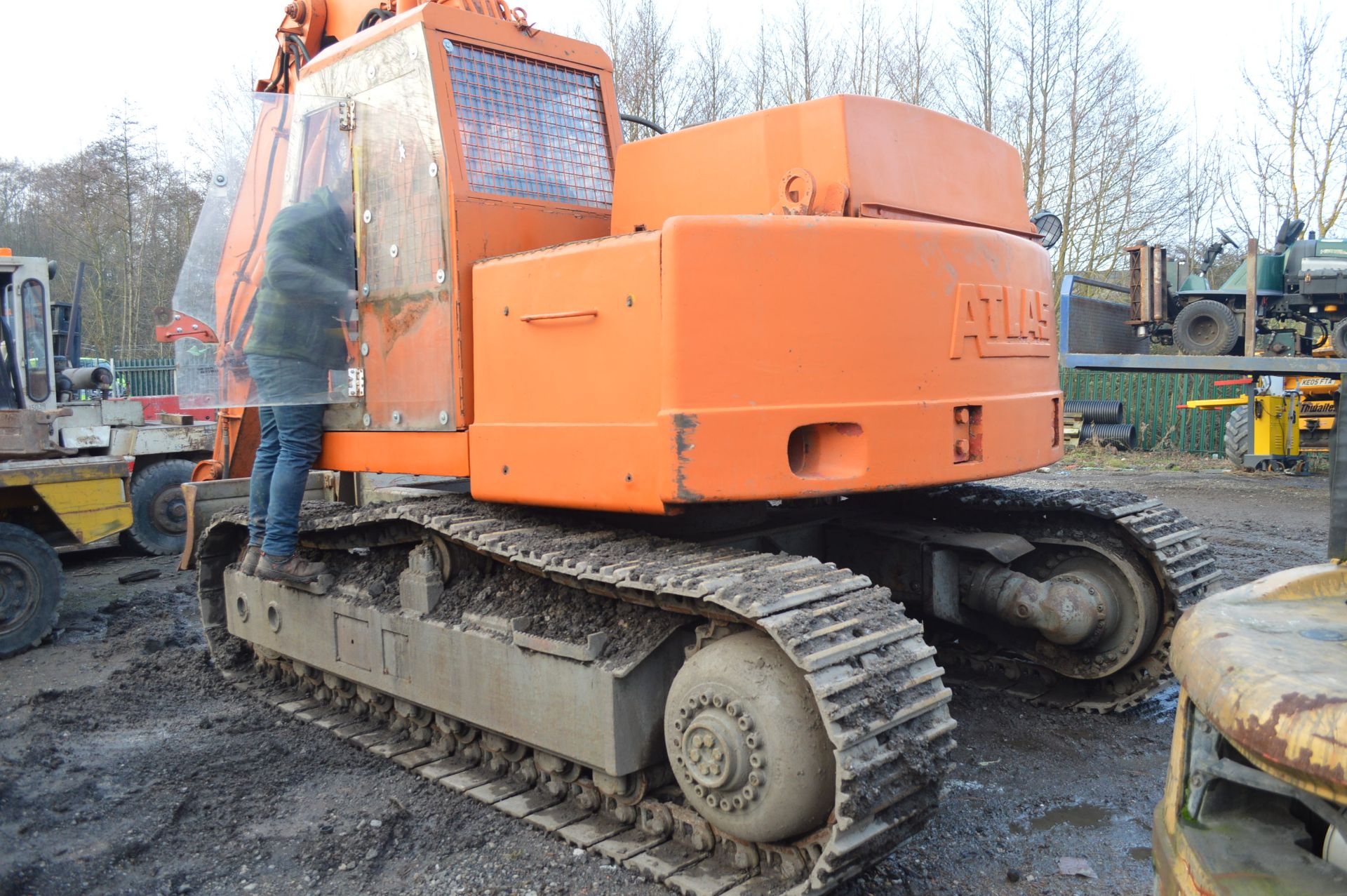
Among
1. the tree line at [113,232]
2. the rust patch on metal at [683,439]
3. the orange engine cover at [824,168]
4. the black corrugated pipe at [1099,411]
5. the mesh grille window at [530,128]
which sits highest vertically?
the tree line at [113,232]

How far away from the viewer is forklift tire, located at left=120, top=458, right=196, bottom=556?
32.7ft

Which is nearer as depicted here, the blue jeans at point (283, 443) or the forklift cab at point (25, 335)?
the blue jeans at point (283, 443)

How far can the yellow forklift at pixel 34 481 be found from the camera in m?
6.76

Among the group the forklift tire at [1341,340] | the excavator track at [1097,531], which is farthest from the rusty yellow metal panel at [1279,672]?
the forklift tire at [1341,340]

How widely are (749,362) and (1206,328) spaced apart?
1317 cm

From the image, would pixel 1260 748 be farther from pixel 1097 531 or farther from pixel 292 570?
pixel 292 570

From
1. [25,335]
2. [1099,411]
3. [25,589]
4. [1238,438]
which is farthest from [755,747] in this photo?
[1099,411]

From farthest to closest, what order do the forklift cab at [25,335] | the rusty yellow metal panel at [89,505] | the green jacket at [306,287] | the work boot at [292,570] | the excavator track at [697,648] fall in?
1. the forklift cab at [25,335]
2. the rusty yellow metal panel at [89,505]
3. the work boot at [292,570]
4. the green jacket at [306,287]
5. the excavator track at [697,648]

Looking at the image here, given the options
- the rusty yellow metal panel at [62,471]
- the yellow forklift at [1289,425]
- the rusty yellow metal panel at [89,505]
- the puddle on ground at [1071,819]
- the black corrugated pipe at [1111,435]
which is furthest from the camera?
the black corrugated pipe at [1111,435]

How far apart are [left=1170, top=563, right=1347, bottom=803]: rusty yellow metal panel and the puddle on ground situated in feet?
6.16

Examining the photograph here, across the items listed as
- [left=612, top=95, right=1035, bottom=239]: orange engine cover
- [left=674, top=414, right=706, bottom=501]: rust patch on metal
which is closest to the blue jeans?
[left=612, top=95, right=1035, bottom=239]: orange engine cover

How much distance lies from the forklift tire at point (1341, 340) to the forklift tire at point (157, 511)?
45.7 feet

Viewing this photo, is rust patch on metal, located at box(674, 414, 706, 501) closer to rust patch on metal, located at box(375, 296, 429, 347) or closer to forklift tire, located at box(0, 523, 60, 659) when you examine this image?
rust patch on metal, located at box(375, 296, 429, 347)

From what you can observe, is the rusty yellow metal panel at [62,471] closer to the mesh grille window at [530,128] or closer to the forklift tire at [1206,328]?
the mesh grille window at [530,128]
